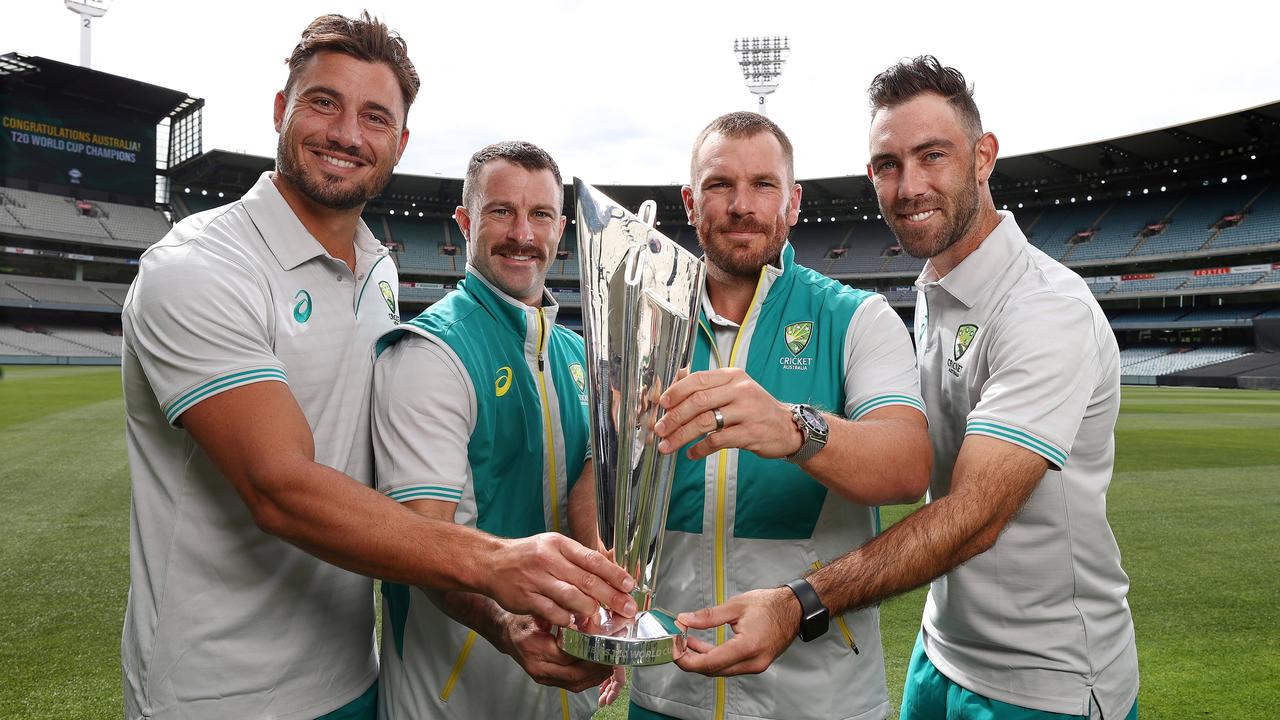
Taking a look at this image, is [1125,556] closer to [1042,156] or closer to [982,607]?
[982,607]

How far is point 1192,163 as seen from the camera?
35906 millimetres

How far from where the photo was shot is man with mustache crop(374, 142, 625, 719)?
5.62ft

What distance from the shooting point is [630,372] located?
53.5 inches

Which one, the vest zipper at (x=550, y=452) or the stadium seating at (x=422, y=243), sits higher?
the stadium seating at (x=422, y=243)

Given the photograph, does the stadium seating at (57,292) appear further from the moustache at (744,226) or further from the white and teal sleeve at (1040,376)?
the white and teal sleeve at (1040,376)

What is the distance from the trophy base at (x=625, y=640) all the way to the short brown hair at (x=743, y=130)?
1.12 metres

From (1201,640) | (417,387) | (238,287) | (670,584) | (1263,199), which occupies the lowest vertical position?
(1201,640)

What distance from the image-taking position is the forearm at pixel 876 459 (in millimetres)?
1522

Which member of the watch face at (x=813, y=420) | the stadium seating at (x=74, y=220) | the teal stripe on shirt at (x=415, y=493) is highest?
the stadium seating at (x=74, y=220)

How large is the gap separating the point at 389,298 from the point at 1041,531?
1.88m

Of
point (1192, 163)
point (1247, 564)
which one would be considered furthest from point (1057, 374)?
point (1192, 163)

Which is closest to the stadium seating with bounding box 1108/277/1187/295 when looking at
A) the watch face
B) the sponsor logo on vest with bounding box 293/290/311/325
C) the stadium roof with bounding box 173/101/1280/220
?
the stadium roof with bounding box 173/101/1280/220

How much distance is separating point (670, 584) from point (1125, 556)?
18.2 ft

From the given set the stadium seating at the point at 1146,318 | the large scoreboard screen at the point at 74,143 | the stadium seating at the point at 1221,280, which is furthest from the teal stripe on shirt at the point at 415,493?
the large scoreboard screen at the point at 74,143
